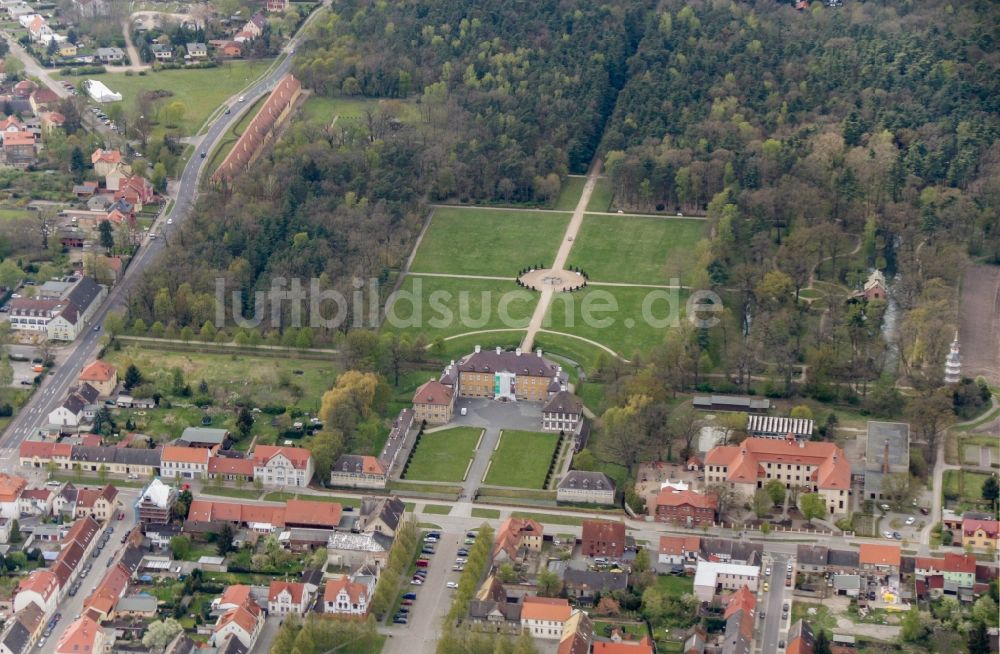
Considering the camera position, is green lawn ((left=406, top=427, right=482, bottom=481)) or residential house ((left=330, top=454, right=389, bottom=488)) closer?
residential house ((left=330, top=454, right=389, bottom=488))

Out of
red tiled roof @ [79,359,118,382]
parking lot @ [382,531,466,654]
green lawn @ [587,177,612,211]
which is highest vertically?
green lawn @ [587,177,612,211]

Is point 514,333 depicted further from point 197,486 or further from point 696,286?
point 197,486

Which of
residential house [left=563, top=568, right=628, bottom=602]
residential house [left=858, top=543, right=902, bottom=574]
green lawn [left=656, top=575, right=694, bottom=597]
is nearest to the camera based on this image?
residential house [left=563, top=568, right=628, bottom=602]

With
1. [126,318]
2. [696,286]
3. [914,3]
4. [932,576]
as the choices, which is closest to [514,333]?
[696,286]

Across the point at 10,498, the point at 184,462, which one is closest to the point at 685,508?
the point at 184,462

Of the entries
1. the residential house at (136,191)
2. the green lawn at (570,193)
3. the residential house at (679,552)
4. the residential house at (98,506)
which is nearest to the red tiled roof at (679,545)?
the residential house at (679,552)

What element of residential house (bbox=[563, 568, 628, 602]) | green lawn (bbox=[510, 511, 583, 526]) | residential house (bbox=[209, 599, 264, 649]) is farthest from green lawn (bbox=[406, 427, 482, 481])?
residential house (bbox=[209, 599, 264, 649])

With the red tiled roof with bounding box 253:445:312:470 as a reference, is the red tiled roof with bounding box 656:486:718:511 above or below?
below

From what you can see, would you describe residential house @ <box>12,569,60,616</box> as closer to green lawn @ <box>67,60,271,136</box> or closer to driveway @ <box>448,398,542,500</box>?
driveway @ <box>448,398,542,500</box>
